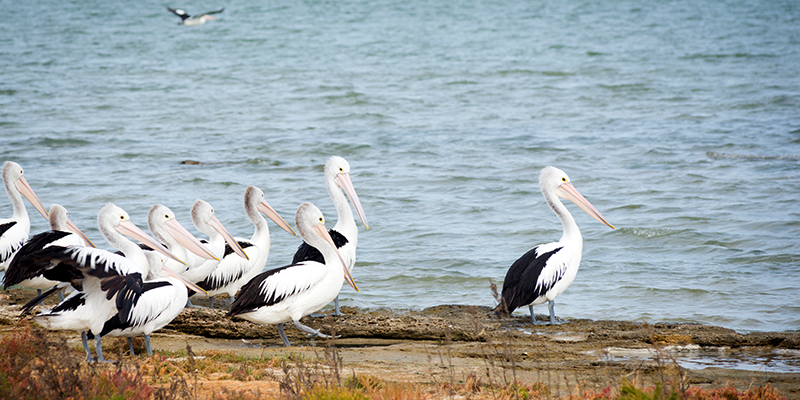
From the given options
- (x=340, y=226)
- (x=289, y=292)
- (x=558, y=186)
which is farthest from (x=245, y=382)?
(x=558, y=186)

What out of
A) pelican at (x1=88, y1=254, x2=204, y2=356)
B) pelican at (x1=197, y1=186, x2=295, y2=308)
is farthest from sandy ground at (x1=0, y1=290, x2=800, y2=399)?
pelican at (x1=197, y1=186, x2=295, y2=308)

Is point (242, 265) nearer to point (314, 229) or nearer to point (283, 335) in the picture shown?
point (314, 229)

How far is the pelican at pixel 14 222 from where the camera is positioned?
7005mm

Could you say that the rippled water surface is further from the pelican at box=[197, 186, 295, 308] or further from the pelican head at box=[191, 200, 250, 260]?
the pelican head at box=[191, 200, 250, 260]

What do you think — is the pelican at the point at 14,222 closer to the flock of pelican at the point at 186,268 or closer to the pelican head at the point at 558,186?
the flock of pelican at the point at 186,268

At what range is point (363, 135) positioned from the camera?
1673 cm

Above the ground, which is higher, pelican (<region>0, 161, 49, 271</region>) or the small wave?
pelican (<region>0, 161, 49, 271</region>)

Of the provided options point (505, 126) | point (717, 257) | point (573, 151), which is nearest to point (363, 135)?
point (505, 126)

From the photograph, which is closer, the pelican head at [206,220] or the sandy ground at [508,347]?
the sandy ground at [508,347]

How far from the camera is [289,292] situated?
5727 millimetres

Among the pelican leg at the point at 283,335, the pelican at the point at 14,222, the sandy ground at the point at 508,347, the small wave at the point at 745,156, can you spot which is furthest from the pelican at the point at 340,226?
the small wave at the point at 745,156

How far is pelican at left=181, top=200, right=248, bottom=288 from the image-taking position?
22.1 ft

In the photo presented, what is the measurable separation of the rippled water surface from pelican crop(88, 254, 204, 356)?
2.45 metres

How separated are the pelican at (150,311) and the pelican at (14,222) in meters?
2.42
